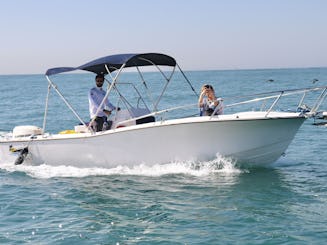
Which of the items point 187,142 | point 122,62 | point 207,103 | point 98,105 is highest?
point 122,62

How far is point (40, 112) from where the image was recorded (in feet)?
96.7

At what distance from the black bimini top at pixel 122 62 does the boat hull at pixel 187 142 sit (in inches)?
62.0

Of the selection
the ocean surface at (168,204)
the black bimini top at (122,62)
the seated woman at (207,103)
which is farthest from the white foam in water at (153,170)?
the black bimini top at (122,62)

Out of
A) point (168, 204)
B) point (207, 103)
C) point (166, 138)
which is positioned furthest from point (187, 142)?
point (168, 204)

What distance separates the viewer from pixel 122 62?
1048 cm

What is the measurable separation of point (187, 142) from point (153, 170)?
1073 mm

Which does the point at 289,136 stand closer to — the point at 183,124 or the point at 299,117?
the point at 299,117

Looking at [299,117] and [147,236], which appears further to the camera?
[299,117]

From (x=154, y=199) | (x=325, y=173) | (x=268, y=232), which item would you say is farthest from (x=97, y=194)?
(x=325, y=173)

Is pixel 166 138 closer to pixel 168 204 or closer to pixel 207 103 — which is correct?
pixel 207 103

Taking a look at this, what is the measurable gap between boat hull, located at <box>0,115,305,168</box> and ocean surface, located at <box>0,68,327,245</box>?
227 millimetres

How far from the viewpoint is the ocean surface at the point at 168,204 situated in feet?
22.5

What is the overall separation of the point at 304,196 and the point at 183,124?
2.79 metres

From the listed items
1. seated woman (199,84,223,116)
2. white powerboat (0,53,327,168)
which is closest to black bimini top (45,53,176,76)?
white powerboat (0,53,327,168)
